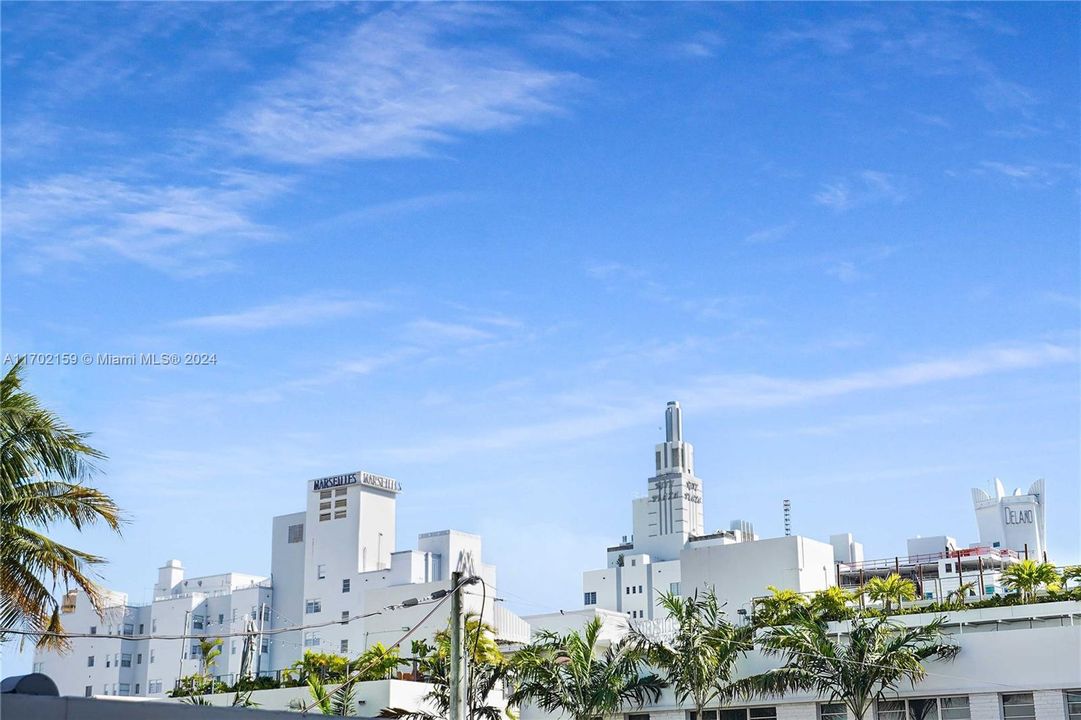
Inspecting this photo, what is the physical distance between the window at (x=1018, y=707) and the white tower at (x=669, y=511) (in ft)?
297

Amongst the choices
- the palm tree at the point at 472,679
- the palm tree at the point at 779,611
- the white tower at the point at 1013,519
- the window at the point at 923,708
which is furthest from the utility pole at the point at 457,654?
the white tower at the point at 1013,519

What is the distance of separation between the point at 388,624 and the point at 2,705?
7416cm

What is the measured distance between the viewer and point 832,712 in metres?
38.6

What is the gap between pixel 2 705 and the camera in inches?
700

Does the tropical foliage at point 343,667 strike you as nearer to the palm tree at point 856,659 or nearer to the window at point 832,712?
the palm tree at point 856,659

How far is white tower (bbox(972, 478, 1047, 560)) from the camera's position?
4323 inches

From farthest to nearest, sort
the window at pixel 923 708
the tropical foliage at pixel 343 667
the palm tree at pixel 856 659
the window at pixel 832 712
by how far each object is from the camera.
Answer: the tropical foliage at pixel 343 667
the window at pixel 832 712
the window at pixel 923 708
the palm tree at pixel 856 659

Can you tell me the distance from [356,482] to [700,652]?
70558mm

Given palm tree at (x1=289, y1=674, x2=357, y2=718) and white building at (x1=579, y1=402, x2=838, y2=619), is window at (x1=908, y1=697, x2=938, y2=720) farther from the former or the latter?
white building at (x1=579, y1=402, x2=838, y2=619)

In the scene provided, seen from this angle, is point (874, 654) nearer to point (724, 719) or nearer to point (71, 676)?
point (724, 719)

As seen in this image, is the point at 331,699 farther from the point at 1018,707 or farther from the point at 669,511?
the point at 669,511

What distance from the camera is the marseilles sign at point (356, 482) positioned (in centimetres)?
10625

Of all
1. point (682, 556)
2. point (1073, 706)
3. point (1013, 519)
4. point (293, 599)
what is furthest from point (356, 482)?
point (1073, 706)

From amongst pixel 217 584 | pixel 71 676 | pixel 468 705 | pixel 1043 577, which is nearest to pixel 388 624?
pixel 217 584
